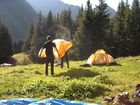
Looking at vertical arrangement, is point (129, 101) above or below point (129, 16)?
below

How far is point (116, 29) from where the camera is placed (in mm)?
49531

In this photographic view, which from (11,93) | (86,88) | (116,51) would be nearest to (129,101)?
(86,88)

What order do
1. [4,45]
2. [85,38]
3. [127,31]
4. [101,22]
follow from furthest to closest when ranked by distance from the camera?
[4,45] → [127,31] → [101,22] → [85,38]

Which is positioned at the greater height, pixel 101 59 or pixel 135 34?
pixel 135 34

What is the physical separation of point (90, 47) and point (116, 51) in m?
9.28

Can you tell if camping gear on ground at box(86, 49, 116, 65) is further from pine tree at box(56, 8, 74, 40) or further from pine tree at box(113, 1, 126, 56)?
pine tree at box(56, 8, 74, 40)

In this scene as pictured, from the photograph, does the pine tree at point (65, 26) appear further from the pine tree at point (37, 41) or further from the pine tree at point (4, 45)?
the pine tree at point (4, 45)

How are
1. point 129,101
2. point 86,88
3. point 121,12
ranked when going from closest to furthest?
point 129,101, point 86,88, point 121,12

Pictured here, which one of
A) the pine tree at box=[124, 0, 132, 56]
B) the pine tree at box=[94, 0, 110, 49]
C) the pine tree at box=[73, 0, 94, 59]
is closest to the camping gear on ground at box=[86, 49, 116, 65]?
the pine tree at box=[73, 0, 94, 59]

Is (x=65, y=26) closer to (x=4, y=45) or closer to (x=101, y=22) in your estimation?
(x=4, y=45)

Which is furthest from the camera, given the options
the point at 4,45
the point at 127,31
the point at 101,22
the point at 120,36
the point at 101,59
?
the point at 4,45

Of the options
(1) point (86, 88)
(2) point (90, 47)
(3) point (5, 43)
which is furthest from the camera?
(3) point (5, 43)

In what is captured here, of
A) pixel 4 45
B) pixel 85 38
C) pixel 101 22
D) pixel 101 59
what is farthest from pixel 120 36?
pixel 4 45

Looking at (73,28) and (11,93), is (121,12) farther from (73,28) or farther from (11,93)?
(11,93)
